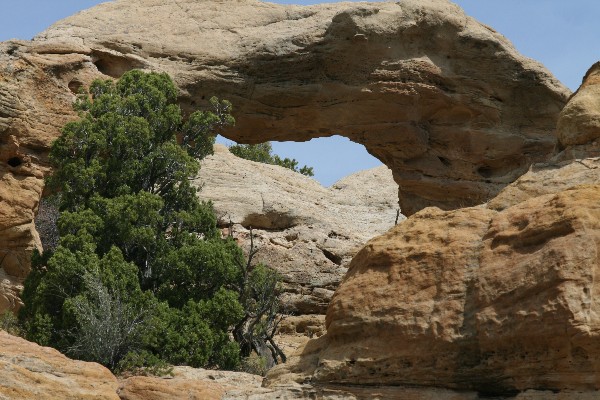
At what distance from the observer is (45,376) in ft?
36.7

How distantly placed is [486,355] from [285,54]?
13698 millimetres

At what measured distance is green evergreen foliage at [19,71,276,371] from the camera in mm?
17188

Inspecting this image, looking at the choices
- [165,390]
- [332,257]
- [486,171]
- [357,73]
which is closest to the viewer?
[165,390]

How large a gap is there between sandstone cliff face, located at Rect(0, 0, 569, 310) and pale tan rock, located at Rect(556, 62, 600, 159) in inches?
400

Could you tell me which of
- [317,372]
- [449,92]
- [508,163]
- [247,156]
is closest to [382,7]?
[449,92]

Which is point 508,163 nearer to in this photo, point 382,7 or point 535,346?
point 382,7

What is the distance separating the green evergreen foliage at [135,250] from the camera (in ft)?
56.4

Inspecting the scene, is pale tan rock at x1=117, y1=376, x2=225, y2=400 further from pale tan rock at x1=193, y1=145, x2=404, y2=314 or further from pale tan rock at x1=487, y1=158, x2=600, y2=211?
pale tan rock at x1=193, y1=145, x2=404, y2=314

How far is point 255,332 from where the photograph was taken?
63.7ft

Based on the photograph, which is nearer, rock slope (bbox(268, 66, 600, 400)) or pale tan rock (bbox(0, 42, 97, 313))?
rock slope (bbox(268, 66, 600, 400))

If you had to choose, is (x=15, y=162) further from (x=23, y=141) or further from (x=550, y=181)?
(x=550, y=181)

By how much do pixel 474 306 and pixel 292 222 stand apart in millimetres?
15347

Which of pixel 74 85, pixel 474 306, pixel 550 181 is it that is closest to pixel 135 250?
pixel 74 85

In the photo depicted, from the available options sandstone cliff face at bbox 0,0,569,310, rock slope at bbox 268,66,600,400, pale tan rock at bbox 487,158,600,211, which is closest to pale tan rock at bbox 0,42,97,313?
sandstone cliff face at bbox 0,0,569,310
